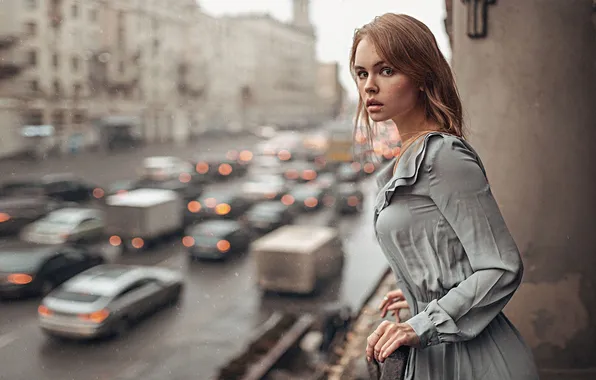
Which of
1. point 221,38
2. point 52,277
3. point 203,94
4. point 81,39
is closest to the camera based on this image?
point 52,277

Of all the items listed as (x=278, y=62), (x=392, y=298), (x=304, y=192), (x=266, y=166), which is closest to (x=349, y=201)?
(x=304, y=192)

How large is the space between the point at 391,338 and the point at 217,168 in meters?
25.4

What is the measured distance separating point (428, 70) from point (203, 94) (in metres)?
27.4

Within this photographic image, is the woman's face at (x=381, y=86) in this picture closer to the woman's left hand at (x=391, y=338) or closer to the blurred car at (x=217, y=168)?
the woman's left hand at (x=391, y=338)

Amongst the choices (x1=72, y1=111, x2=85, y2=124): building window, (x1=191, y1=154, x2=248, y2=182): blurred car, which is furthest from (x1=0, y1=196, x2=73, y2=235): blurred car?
(x1=191, y1=154, x2=248, y2=182): blurred car

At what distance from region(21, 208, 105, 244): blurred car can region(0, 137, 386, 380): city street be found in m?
1.20

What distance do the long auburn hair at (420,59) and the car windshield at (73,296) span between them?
806 centimetres

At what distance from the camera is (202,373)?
8023 millimetres

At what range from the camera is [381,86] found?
1.22 meters

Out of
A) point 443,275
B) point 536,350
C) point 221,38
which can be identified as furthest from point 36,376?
point 221,38

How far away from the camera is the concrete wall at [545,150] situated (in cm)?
270

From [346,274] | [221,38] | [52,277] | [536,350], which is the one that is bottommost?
[346,274]

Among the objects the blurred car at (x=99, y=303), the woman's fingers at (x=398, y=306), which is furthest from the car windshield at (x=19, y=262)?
the woman's fingers at (x=398, y=306)

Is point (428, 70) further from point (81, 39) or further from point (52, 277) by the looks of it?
point (81, 39)
